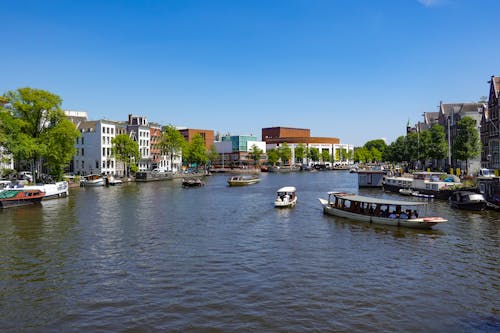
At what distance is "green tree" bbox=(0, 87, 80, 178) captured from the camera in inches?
3172

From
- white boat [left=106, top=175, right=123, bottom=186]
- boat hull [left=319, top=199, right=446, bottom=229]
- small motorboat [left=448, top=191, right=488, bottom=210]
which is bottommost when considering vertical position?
boat hull [left=319, top=199, right=446, bottom=229]

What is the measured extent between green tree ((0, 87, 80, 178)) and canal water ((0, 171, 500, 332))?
3311 cm

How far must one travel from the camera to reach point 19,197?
67000mm

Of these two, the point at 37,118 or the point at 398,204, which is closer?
the point at 398,204

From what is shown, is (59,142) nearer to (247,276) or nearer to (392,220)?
(392,220)

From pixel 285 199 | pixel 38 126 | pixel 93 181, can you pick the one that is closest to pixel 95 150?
pixel 93 181

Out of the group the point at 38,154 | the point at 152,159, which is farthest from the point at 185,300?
the point at 152,159

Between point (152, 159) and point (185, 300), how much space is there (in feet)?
491

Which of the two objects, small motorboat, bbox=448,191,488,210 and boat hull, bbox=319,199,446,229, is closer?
boat hull, bbox=319,199,446,229

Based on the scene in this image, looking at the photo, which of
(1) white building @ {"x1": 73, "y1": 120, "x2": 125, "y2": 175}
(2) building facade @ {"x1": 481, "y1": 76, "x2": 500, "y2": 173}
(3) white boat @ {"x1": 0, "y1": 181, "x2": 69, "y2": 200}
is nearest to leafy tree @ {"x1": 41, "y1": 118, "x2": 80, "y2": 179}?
(3) white boat @ {"x1": 0, "y1": 181, "x2": 69, "y2": 200}

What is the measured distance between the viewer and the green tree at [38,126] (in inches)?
3172

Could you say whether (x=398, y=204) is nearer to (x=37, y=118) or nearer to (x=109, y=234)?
(x=109, y=234)

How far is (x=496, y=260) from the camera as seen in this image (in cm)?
3322

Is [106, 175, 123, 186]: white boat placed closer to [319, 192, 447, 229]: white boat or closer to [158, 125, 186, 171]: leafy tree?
[158, 125, 186, 171]: leafy tree
